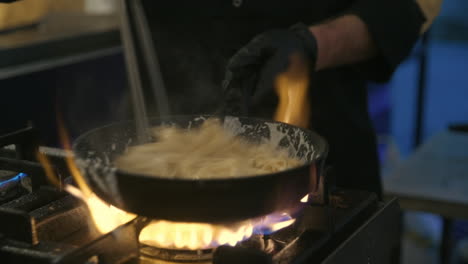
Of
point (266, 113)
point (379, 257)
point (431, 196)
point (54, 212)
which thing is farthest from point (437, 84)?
point (54, 212)

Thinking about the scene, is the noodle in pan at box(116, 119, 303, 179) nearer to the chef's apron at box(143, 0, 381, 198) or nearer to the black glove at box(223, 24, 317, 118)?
the black glove at box(223, 24, 317, 118)

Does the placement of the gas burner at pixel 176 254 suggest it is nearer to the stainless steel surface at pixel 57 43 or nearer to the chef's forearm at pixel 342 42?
the chef's forearm at pixel 342 42

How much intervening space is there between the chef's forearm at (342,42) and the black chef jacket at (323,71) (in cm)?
3

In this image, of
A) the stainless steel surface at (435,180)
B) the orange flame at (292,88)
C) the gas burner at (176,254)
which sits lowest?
the stainless steel surface at (435,180)

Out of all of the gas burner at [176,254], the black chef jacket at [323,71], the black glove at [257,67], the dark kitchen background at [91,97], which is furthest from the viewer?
the dark kitchen background at [91,97]

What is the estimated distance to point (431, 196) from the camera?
1.84 metres

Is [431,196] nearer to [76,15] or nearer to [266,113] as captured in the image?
[266,113]

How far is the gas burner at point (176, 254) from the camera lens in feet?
2.93

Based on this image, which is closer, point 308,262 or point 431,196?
point 308,262

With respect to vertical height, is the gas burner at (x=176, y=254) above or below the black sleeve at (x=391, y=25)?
below

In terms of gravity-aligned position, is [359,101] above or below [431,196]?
above

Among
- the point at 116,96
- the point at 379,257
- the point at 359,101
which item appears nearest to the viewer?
the point at 379,257

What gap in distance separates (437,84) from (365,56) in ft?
11.8

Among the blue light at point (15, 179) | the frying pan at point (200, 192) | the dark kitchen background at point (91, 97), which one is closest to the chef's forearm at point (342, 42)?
the dark kitchen background at point (91, 97)
